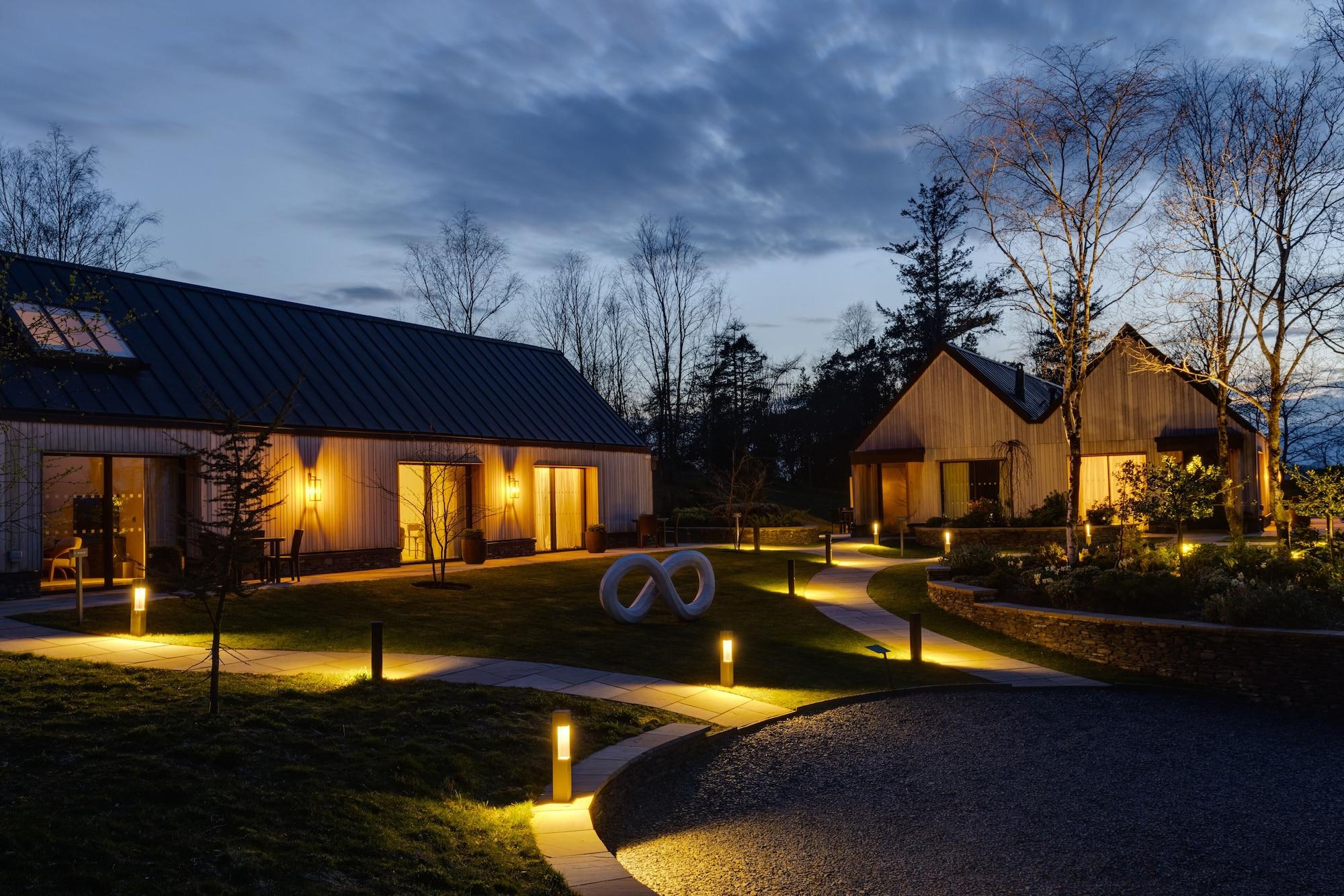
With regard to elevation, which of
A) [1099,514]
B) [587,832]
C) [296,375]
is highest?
[296,375]

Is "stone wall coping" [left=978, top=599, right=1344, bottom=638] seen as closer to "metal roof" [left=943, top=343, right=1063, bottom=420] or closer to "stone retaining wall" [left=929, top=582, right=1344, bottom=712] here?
"stone retaining wall" [left=929, top=582, right=1344, bottom=712]

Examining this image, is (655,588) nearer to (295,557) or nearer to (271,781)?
(295,557)

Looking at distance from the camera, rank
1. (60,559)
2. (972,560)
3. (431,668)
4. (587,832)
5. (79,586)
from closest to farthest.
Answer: (587,832), (431,668), (79,586), (60,559), (972,560)

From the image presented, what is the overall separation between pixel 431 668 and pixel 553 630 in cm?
307

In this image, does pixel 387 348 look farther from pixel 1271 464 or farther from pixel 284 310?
pixel 1271 464

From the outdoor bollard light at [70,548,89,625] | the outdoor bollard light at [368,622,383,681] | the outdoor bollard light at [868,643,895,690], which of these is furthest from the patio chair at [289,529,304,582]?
the outdoor bollard light at [868,643,895,690]

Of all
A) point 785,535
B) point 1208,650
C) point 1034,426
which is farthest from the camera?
point 1034,426

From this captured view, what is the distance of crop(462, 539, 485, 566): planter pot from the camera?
19688 mm

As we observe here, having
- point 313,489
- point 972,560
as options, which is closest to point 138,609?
point 313,489

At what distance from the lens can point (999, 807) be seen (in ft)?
22.3

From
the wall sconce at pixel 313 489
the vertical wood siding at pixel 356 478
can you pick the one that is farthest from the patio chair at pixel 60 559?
the wall sconce at pixel 313 489

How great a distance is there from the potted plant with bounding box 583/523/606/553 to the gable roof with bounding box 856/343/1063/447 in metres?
12.1

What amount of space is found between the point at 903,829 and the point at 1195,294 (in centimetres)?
1486

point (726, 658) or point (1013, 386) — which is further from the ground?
point (1013, 386)
